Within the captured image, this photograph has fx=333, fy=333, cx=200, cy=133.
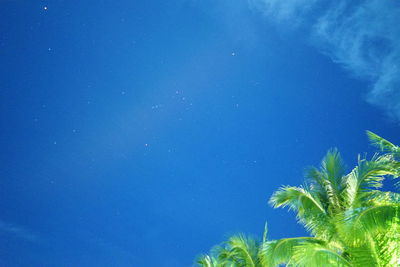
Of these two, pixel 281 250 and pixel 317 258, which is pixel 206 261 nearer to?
pixel 281 250

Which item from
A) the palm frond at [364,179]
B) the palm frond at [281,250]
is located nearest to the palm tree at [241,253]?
the palm frond at [281,250]

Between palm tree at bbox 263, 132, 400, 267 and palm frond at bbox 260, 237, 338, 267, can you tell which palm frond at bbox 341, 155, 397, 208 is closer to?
Result: palm tree at bbox 263, 132, 400, 267

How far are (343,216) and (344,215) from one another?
0.50 m

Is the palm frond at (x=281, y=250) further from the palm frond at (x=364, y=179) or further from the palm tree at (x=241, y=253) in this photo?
the palm tree at (x=241, y=253)

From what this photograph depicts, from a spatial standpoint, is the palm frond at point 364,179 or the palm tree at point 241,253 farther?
the palm tree at point 241,253

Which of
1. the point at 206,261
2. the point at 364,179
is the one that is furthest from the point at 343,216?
the point at 206,261

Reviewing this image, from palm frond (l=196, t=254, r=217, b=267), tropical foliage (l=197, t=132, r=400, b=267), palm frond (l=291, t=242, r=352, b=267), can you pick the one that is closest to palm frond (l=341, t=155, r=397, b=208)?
tropical foliage (l=197, t=132, r=400, b=267)

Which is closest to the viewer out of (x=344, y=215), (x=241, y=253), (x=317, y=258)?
(x=317, y=258)

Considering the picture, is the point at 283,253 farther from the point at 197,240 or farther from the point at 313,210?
the point at 197,240

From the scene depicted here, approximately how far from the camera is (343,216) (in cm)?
875

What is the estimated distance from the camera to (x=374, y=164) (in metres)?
9.41

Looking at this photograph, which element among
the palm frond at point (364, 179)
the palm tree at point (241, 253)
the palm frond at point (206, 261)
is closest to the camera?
the palm frond at point (364, 179)

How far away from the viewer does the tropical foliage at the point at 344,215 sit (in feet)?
24.6

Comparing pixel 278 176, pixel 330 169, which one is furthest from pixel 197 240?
pixel 330 169
